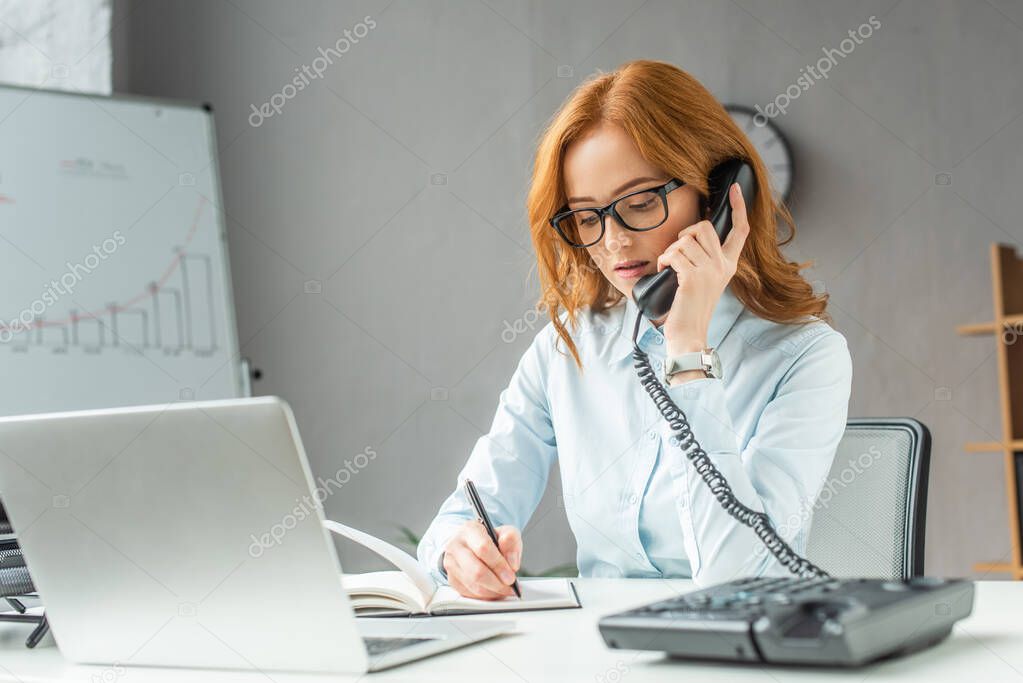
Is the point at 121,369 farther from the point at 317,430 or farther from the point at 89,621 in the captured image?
the point at 89,621

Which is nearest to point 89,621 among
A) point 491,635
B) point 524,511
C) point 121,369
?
point 491,635

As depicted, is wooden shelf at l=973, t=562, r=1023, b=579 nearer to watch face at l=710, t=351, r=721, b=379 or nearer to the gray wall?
the gray wall

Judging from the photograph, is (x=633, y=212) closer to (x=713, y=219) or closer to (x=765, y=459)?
(x=713, y=219)

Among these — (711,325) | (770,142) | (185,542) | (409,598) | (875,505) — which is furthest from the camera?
(770,142)

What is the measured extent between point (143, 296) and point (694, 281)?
2.13 m

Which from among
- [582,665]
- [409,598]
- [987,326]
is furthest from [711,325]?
[987,326]

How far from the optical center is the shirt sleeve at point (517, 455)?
1513 millimetres

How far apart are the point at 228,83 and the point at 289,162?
347mm

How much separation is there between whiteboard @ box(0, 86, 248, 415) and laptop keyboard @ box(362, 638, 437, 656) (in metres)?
2.25

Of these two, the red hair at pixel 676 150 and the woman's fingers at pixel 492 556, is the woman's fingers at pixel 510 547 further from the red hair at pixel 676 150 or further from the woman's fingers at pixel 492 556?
the red hair at pixel 676 150

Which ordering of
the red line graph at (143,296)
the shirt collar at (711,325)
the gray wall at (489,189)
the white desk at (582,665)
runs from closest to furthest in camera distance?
the white desk at (582,665)
the shirt collar at (711,325)
the red line graph at (143,296)
the gray wall at (489,189)

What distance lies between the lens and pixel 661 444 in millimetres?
1418

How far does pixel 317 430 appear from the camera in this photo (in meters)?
3.50

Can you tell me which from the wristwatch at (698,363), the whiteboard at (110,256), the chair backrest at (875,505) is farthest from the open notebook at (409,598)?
the whiteboard at (110,256)
